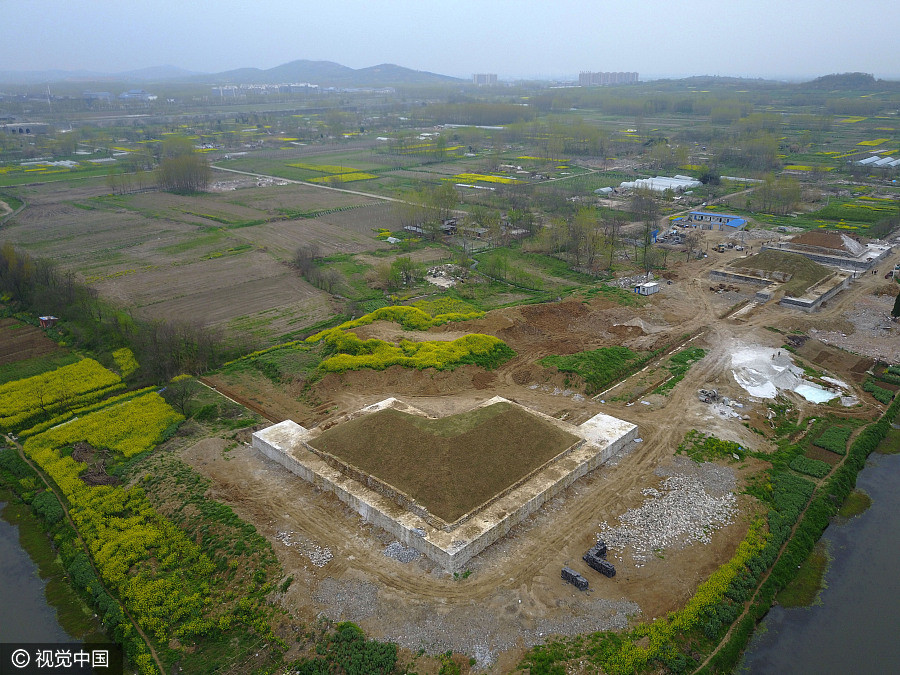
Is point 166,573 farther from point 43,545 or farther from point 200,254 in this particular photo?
point 200,254

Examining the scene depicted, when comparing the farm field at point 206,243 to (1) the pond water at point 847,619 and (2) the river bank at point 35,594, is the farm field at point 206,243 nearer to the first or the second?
(2) the river bank at point 35,594

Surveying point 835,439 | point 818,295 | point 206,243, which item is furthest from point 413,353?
point 206,243

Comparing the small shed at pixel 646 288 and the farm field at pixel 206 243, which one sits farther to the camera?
the small shed at pixel 646 288

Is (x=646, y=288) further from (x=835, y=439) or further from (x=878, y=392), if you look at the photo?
(x=835, y=439)

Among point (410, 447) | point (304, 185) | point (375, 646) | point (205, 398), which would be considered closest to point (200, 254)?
point (205, 398)

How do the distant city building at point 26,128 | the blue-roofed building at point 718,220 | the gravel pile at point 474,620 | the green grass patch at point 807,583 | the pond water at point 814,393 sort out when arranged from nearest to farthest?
1. the gravel pile at point 474,620
2. the green grass patch at point 807,583
3. the pond water at point 814,393
4. the blue-roofed building at point 718,220
5. the distant city building at point 26,128

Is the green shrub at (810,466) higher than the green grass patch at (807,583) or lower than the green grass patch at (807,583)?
higher

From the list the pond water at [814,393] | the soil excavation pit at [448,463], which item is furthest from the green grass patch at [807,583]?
the pond water at [814,393]
